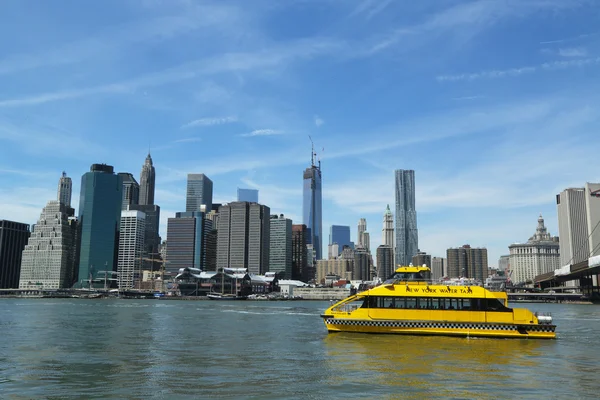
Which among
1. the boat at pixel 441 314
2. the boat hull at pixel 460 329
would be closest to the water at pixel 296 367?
the boat hull at pixel 460 329

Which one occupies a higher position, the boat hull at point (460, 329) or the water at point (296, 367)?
the boat hull at point (460, 329)

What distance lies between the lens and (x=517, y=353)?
35094mm

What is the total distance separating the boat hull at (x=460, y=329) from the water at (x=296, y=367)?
74 cm

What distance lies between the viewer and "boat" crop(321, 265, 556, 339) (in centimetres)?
4269

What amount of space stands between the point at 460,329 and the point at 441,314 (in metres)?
1.82

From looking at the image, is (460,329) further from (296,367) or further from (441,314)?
(296,367)

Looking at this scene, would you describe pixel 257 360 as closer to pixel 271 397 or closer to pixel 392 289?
pixel 271 397

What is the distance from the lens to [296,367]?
95.2ft

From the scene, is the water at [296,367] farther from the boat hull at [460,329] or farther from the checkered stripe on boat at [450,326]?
the checkered stripe on boat at [450,326]

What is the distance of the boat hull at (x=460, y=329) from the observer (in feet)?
140

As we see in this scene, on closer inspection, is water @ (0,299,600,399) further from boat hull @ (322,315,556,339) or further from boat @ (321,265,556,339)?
boat @ (321,265,556,339)

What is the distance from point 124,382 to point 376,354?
15685 mm

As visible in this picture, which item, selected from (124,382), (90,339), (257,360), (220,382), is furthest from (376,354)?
(90,339)

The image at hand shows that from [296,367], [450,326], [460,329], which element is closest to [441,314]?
[450,326]
